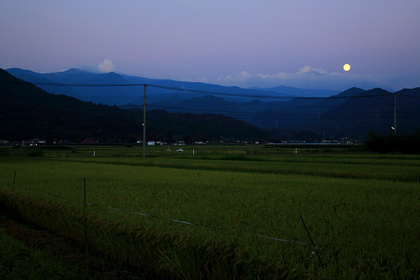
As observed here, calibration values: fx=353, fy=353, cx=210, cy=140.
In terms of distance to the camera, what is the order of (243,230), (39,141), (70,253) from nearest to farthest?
1. (243,230)
2. (70,253)
3. (39,141)

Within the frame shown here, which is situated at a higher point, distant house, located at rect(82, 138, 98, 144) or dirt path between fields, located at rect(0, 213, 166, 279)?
distant house, located at rect(82, 138, 98, 144)

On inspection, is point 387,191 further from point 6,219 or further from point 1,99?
point 1,99

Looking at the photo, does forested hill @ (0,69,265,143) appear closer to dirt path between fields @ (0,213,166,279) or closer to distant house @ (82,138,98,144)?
distant house @ (82,138,98,144)

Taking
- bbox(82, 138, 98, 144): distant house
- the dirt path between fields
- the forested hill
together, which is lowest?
the dirt path between fields

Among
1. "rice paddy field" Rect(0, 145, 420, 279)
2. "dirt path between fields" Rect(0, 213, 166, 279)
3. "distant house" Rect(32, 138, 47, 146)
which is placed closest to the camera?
"rice paddy field" Rect(0, 145, 420, 279)

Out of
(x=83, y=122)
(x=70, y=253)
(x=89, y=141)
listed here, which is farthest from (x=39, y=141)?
(x=70, y=253)

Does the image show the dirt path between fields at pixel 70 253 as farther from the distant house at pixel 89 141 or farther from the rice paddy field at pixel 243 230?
the distant house at pixel 89 141

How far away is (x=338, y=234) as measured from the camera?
17.9 feet

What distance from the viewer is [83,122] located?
123125 millimetres

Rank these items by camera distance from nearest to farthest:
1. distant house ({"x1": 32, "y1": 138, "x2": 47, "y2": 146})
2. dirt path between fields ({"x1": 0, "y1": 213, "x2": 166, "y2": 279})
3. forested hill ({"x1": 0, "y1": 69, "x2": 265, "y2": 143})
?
dirt path between fields ({"x1": 0, "y1": 213, "x2": 166, "y2": 279}) < distant house ({"x1": 32, "y1": 138, "x2": 47, "y2": 146}) < forested hill ({"x1": 0, "y1": 69, "x2": 265, "y2": 143})

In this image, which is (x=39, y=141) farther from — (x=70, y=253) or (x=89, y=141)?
(x=70, y=253)

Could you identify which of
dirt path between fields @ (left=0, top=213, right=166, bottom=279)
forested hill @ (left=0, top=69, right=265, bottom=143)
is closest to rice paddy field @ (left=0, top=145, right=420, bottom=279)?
dirt path between fields @ (left=0, top=213, right=166, bottom=279)

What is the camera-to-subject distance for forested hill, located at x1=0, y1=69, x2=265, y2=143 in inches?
4446

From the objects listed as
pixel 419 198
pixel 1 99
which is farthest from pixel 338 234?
pixel 1 99
